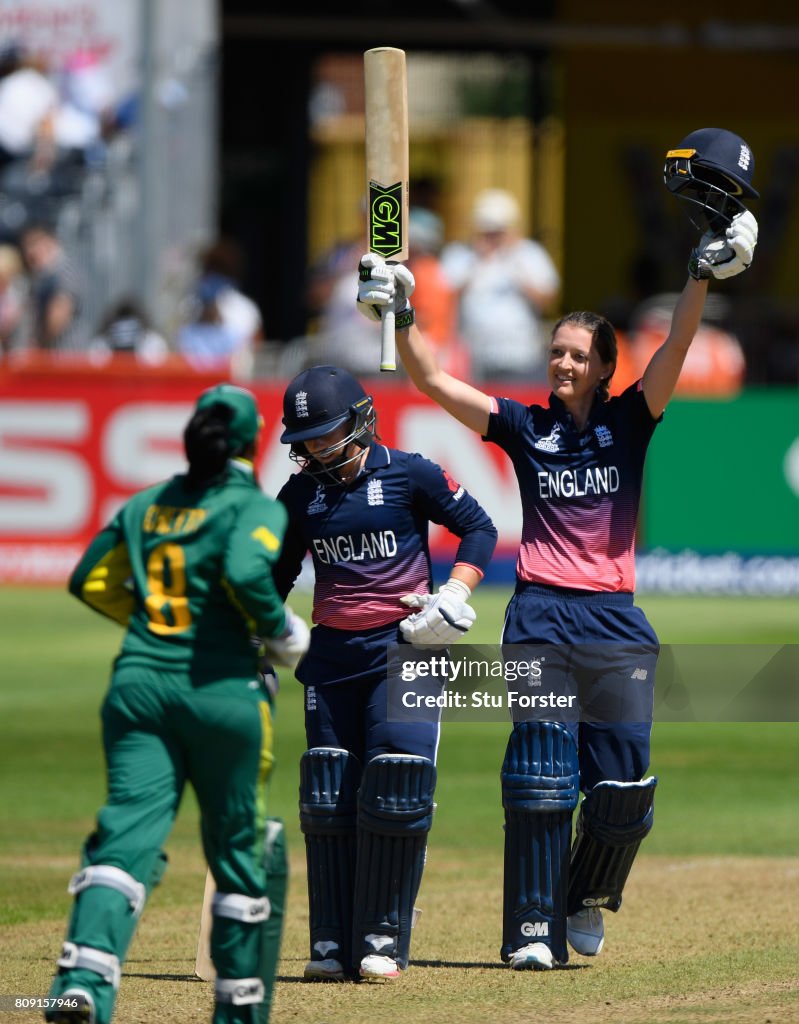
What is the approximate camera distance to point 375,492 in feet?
22.5

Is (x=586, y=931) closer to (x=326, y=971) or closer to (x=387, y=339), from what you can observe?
(x=326, y=971)

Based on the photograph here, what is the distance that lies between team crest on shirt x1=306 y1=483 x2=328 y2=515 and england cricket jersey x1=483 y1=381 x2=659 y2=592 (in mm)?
657

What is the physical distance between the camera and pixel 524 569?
275 inches

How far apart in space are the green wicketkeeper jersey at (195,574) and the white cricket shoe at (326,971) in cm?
150

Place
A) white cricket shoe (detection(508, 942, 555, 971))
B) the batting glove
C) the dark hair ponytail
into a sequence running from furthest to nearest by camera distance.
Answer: the batting glove, white cricket shoe (detection(508, 942, 555, 971)), the dark hair ponytail

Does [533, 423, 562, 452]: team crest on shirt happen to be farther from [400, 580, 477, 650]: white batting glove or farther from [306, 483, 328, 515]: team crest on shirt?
[306, 483, 328, 515]: team crest on shirt

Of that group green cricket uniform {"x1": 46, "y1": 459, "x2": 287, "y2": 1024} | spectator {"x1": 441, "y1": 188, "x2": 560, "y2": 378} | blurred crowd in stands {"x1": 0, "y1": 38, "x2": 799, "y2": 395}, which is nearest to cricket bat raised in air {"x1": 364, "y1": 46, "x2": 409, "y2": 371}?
green cricket uniform {"x1": 46, "y1": 459, "x2": 287, "y2": 1024}

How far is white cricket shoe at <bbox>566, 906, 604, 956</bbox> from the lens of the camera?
278 inches

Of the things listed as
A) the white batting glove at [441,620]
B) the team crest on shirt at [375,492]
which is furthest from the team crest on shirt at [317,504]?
the white batting glove at [441,620]

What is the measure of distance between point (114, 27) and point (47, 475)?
5.98 m

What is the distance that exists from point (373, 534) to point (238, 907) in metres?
1.72

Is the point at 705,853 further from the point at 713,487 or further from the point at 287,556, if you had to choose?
the point at 713,487

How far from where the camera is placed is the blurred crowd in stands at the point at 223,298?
59.1 ft

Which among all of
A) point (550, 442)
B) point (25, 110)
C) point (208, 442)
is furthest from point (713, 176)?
point (25, 110)
